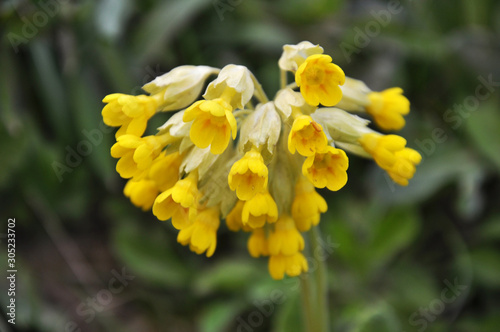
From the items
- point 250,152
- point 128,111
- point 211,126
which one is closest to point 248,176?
point 250,152

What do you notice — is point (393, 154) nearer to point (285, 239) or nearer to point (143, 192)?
point (285, 239)

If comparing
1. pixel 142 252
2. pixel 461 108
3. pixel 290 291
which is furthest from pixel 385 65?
pixel 142 252

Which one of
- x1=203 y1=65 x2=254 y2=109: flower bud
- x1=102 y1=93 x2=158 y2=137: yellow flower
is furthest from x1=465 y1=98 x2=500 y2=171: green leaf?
x1=102 y1=93 x2=158 y2=137: yellow flower

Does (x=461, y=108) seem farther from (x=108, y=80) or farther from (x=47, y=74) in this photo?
(x=47, y=74)

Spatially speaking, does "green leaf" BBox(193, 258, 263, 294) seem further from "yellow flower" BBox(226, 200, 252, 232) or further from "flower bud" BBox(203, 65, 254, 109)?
"flower bud" BBox(203, 65, 254, 109)

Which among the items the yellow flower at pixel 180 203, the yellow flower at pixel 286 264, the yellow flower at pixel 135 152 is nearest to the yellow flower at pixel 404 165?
the yellow flower at pixel 286 264

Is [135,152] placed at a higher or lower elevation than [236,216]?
higher

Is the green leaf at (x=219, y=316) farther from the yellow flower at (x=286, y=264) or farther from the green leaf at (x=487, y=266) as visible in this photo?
the green leaf at (x=487, y=266)
